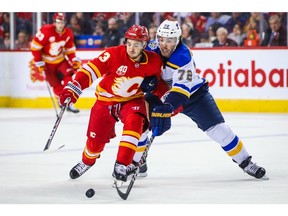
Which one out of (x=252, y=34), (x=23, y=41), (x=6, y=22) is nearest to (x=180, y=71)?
(x=252, y=34)

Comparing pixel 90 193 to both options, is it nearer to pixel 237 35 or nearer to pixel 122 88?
pixel 122 88

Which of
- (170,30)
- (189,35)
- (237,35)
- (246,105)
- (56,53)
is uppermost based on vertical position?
(170,30)

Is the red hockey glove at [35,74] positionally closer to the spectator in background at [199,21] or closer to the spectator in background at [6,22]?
the spectator in background at [6,22]

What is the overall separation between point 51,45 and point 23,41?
1538 millimetres

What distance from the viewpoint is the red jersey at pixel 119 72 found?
520cm

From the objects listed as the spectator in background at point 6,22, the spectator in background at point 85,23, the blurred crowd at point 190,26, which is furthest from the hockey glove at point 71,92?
the spectator in background at point 6,22

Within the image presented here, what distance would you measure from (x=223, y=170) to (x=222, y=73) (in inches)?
199

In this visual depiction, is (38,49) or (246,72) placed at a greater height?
(38,49)

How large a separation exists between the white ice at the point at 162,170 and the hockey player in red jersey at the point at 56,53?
129 cm

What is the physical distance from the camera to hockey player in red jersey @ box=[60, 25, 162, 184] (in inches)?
202

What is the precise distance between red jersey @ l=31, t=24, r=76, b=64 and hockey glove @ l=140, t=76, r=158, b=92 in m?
5.45

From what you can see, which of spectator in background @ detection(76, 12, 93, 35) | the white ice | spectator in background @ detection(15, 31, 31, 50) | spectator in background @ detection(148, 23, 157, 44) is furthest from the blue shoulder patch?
spectator in background @ detection(15, 31, 31, 50)

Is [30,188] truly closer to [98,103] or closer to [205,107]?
[98,103]

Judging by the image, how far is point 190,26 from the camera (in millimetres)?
11289
